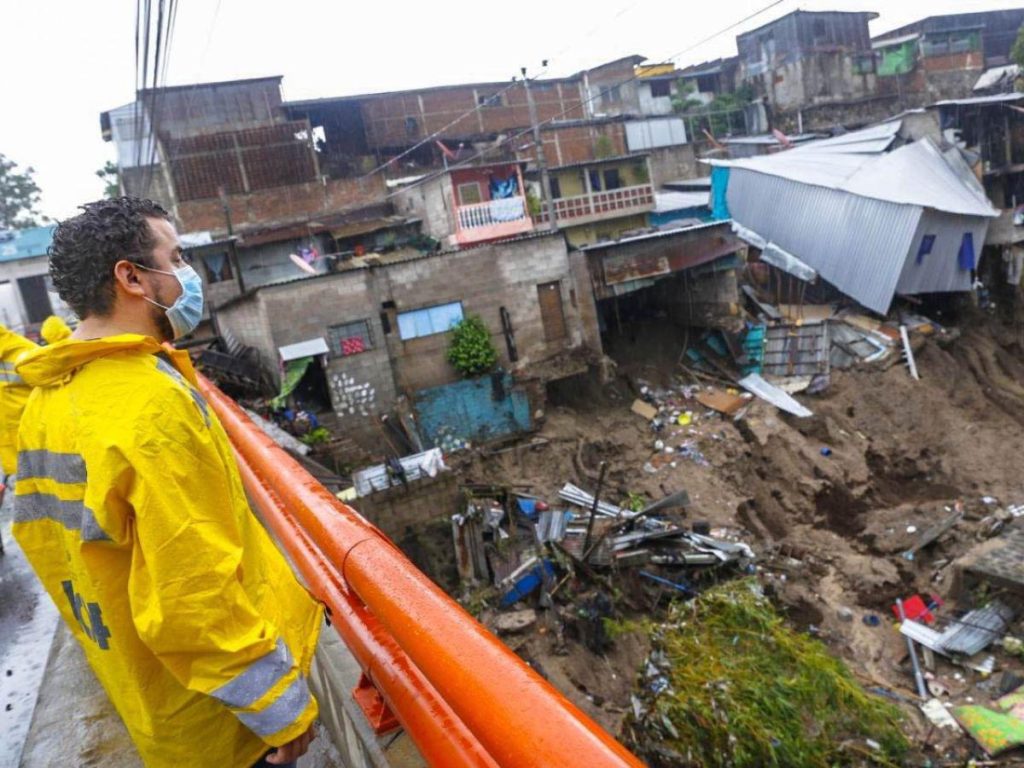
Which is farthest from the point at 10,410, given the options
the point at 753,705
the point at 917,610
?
the point at 917,610

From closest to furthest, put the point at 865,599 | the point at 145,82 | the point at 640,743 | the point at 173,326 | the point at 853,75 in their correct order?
the point at 173,326
the point at 145,82
the point at 640,743
the point at 865,599
the point at 853,75

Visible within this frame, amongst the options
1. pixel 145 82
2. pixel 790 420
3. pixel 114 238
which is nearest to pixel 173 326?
pixel 114 238

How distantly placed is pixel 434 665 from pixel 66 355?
2.83 feet

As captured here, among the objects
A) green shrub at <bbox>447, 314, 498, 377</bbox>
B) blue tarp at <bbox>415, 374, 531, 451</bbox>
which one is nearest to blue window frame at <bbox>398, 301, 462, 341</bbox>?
green shrub at <bbox>447, 314, 498, 377</bbox>

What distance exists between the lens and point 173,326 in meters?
1.53

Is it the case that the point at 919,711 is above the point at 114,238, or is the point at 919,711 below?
below

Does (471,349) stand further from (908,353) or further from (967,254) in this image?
(967,254)

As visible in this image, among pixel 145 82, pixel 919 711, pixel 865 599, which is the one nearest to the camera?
pixel 145 82

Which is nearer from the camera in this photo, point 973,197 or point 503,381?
point 503,381

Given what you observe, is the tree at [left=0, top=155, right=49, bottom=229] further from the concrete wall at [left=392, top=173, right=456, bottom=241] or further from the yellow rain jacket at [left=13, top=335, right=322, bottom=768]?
the yellow rain jacket at [left=13, top=335, right=322, bottom=768]

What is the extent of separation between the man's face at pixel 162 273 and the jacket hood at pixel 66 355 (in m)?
0.22

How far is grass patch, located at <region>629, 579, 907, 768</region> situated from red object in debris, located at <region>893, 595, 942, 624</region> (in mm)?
1856

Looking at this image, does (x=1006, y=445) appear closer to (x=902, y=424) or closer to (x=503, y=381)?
(x=902, y=424)

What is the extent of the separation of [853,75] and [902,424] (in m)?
21.3
